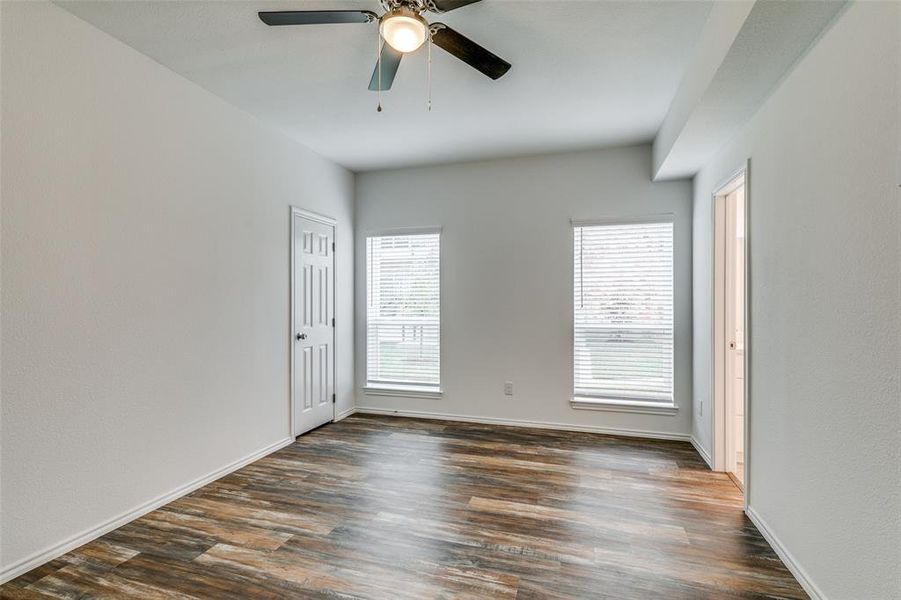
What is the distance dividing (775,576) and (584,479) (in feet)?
4.00

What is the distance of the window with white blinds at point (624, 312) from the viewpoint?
13.4ft

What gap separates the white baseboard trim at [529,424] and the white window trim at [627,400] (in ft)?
0.59

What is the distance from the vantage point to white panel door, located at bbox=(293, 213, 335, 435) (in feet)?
13.3

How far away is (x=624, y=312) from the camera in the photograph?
13.7 ft

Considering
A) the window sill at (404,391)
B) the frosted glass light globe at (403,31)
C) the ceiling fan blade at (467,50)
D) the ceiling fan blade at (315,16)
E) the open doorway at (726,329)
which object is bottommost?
the window sill at (404,391)

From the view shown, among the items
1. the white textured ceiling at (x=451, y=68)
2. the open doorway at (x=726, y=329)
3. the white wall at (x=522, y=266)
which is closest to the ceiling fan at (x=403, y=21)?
the white textured ceiling at (x=451, y=68)

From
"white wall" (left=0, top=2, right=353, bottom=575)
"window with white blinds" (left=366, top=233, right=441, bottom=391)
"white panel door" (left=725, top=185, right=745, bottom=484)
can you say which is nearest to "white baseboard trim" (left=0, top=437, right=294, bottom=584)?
"white wall" (left=0, top=2, right=353, bottom=575)

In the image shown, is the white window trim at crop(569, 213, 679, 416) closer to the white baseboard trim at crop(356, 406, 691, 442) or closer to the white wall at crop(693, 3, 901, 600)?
the white baseboard trim at crop(356, 406, 691, 442)

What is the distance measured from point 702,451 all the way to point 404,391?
2805mm

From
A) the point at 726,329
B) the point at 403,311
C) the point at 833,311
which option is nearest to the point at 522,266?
the point at 403,311

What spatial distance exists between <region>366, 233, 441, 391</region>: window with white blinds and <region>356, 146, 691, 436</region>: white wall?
5.9 inches

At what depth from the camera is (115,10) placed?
7.29 feet

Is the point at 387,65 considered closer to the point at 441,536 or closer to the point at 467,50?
the point at 467,50

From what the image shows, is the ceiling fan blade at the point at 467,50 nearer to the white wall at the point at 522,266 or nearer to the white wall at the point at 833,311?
the white wall at the point at 833,311
